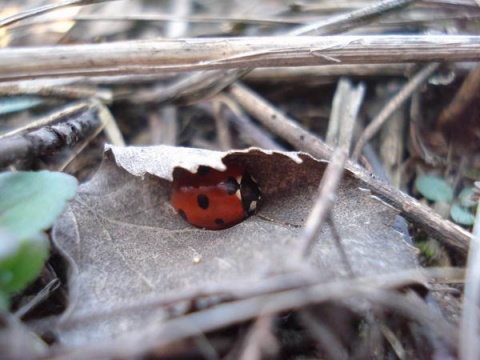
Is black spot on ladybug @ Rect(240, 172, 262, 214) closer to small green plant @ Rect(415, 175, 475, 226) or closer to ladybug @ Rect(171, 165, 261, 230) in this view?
ladybug @ Rect(171, 165, 261, 230)

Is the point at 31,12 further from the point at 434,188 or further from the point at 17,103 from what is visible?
the point at 434,188

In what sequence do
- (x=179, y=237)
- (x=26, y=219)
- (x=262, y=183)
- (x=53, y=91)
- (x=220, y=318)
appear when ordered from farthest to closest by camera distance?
1. (x=53, y=91)
2. (x=262, y=183)
3. (x=179, y=237)
4. (x=26, y=219)
5. (x=220, y=318)

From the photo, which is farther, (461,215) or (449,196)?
(449,196)

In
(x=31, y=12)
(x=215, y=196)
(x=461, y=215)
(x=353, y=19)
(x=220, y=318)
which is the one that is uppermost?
(x=31, y=12)

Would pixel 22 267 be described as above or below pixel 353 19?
below

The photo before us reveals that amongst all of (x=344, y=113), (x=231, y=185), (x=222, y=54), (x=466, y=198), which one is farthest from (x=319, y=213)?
(x=344, y=113)

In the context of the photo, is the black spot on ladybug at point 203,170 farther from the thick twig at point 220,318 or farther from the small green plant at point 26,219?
the thick twig at point 220,318
